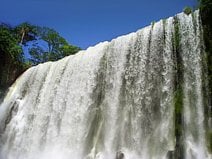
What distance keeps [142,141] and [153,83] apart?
79.6 inches

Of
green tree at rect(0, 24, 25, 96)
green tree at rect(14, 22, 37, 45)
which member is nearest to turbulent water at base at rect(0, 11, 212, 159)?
green tree at rect(0, 24, 25, 96)

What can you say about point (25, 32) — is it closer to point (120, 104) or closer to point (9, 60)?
point (9, 60)

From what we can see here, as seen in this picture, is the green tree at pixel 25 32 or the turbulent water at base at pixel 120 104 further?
the green tree at pixel 25 32

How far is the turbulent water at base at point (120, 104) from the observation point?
1042 cm

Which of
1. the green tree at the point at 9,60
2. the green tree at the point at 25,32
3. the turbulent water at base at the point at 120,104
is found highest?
the green tree at the point at 25,32

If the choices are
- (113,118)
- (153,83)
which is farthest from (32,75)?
(153,83)

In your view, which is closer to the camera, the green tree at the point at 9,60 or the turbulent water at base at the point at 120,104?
the turbulent water at base at the point at 120,104

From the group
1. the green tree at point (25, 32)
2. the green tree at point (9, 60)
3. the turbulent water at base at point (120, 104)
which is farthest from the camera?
the green tree at point (25, 32)

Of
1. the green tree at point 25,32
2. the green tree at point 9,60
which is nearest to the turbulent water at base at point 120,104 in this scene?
the green tree at point 9,60

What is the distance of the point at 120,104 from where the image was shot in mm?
11930

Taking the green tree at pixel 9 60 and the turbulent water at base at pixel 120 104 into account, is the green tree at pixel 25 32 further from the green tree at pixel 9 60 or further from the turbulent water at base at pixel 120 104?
the turbulent water at base at pixel 120 104

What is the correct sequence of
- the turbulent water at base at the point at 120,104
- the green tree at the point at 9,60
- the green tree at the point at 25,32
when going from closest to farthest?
1. the turbulent water at base at the point at 120,104
2. the green tree at the point at 9,60
3. the green tree at the point at 25,32

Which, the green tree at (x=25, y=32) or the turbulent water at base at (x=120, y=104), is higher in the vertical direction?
the green tree at (x=25, y=32)

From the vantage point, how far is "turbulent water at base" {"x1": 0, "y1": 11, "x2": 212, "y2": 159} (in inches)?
410
